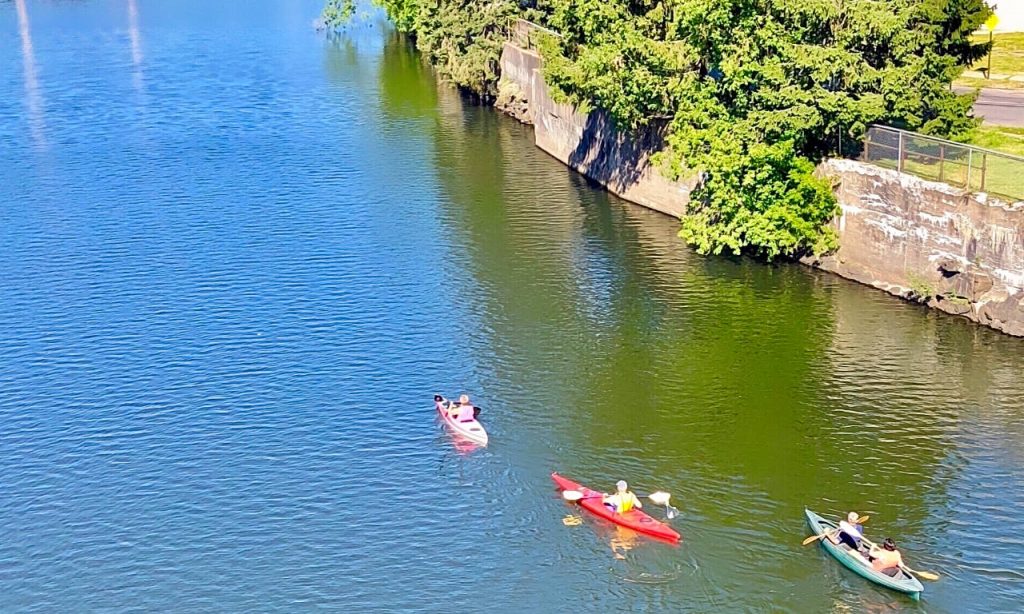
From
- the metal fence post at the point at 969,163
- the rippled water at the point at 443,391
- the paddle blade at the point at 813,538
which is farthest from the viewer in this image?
the metal fence post at the point at 969,163

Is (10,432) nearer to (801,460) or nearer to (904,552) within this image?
(801,460)

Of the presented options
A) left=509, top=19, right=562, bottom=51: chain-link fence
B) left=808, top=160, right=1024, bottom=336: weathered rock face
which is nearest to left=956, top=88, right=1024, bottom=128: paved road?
left=808, top=160, right=1024, bottom=336: weathered rock face

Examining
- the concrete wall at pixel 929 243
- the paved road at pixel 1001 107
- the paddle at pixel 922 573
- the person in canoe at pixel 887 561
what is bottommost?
the paddle at pixel 922 573

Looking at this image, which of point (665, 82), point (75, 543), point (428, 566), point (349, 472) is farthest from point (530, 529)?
point (665, 82)

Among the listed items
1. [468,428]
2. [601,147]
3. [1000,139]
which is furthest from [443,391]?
[601,147]

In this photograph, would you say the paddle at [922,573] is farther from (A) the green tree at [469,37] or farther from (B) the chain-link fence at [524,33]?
(A) the green tree at [469,37]

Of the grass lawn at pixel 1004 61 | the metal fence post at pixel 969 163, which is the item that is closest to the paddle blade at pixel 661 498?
the metal fence post at pixel 969 163
